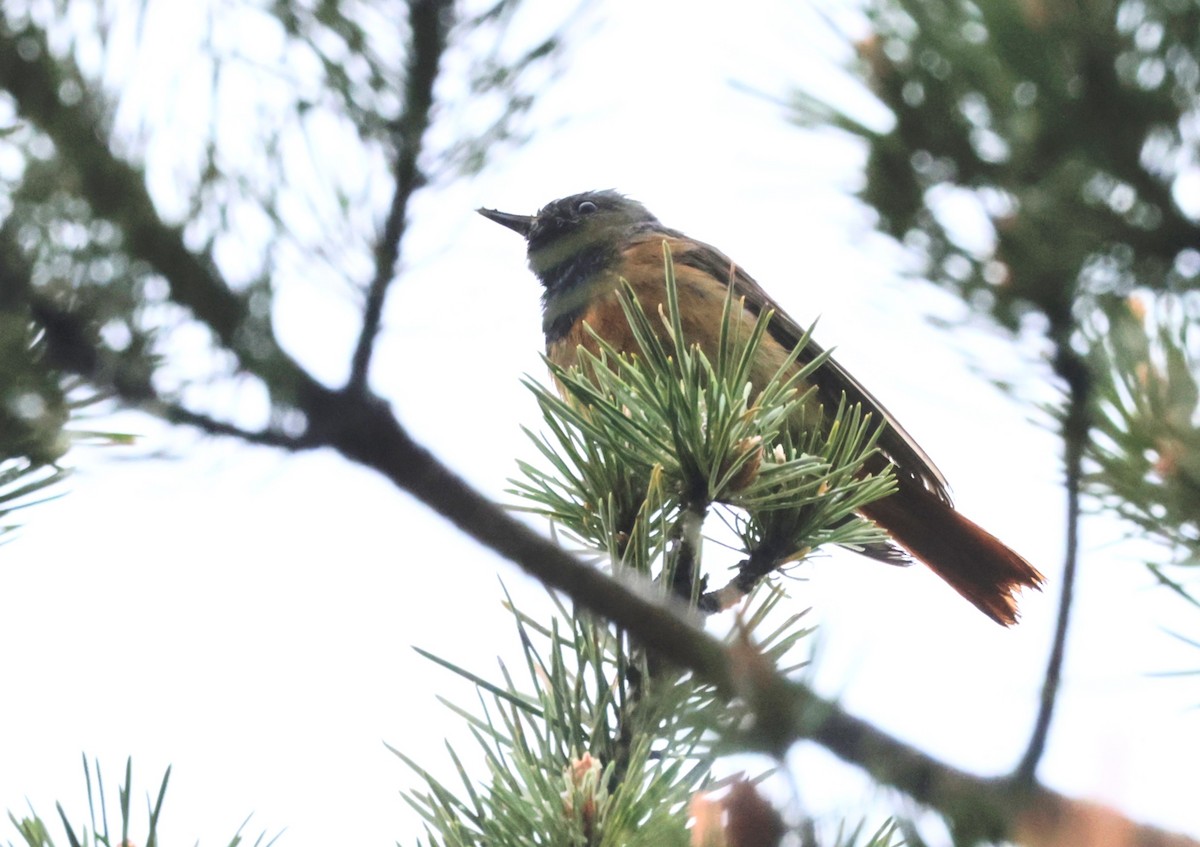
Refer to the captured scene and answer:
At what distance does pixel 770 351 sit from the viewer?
3236mm

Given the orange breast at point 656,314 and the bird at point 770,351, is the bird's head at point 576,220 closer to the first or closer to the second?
the bird at point 770,351

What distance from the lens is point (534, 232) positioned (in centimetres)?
427

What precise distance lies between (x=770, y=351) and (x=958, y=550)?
689 millimetres

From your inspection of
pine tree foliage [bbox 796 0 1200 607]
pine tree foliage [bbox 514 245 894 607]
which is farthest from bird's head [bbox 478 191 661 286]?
pine tree foliage [bbox 796 0 1200 607]

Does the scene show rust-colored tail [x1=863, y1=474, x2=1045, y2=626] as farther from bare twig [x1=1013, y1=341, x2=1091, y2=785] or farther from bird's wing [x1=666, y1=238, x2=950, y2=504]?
bare twig [x1=1013, y1=341, x2=1091, y2=785]

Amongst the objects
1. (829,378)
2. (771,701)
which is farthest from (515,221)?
(771,701)

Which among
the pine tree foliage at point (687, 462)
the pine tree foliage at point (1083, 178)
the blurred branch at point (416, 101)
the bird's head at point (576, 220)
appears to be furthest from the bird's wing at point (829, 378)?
the blurred branch at point (416, 101)

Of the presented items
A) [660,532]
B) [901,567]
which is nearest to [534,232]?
[901,567]

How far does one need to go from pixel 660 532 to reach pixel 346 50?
2.54 feet

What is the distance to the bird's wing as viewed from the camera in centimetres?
284

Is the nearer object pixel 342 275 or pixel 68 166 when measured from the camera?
pixel 68 166

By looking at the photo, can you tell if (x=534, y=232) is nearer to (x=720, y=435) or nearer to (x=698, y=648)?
(x=720, y=435)

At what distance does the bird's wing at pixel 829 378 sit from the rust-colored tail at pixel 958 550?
10 centimetres

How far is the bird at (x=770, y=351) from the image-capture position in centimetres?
288
